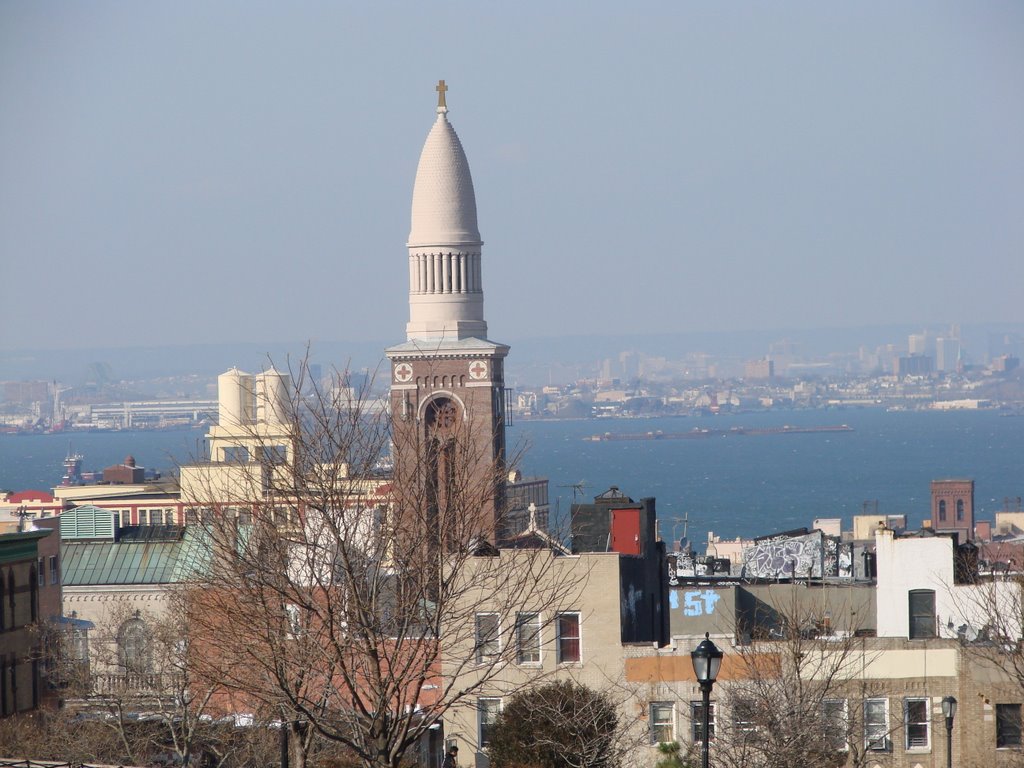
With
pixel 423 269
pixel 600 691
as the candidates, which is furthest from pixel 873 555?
pixel 423 269

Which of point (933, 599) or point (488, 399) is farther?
point (488, 399)

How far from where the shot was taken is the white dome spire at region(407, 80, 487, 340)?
86.1 m

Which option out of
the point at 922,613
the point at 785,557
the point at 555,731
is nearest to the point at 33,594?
the point at 555,731

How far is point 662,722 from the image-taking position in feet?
127

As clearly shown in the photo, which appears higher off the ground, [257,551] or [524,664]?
[257,551]

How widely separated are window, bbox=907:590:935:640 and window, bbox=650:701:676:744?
23.4ft

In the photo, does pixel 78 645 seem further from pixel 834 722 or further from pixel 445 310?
pixel 445 310

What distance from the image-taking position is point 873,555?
59562 millimetres

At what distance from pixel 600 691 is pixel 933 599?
9.67 m

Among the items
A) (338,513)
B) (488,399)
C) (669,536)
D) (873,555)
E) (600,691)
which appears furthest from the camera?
(669,536)

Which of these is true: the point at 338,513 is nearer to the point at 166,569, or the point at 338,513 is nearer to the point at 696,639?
the point at 696,639

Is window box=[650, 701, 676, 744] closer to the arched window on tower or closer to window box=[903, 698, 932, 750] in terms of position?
window box=[903, 698, 932, 750]

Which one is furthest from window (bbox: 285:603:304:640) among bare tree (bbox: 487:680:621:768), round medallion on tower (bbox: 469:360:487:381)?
round medallion on tower (bbox: 469:360:487:381)

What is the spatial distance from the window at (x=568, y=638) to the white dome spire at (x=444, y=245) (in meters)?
45.9
